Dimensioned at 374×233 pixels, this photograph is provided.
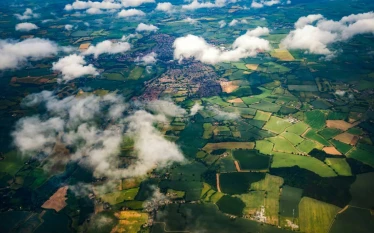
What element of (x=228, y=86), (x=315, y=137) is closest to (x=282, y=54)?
(x=228, y=86)

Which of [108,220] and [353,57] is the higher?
[353,57]

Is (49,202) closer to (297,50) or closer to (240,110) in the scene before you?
(240,110)

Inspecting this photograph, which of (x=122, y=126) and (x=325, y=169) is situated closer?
(x=325, y=169)

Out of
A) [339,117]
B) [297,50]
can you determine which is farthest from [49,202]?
[297,50]

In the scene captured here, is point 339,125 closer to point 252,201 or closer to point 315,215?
point 315,215

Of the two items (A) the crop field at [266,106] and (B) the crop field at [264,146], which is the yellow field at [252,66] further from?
(B) the crop field at [264,146]

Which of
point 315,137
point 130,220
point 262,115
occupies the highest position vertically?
point 315,137
